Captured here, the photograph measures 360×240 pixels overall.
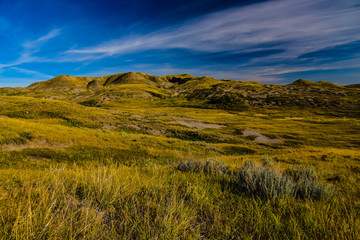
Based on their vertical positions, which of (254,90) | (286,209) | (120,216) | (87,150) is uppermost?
(254,90)

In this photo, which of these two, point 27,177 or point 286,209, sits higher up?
point 27,177

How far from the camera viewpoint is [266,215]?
2.82 metres

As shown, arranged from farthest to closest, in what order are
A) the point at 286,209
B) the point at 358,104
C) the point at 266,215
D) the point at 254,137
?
the point at 358,104 < the point at 254,137 < the point at 286,209 < the point at 266,215

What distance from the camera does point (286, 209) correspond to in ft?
10.0

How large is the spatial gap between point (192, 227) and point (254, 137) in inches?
1365

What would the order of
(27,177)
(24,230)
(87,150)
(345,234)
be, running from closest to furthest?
(24,230), (345,234), (27,177), (87,150)

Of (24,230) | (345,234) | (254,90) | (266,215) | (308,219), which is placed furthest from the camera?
(254,90)

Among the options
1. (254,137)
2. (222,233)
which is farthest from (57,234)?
(254,137)

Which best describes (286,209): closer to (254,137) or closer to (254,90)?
(254,137)

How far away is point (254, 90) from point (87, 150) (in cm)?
13780

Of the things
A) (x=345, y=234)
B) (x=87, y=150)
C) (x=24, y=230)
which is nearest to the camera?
(x=24, y=230)

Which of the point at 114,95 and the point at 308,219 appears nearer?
the point at 308,219

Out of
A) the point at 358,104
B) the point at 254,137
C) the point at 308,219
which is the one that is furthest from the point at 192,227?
the point at 358,104

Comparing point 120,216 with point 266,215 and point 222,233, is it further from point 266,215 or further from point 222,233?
point 266,215
